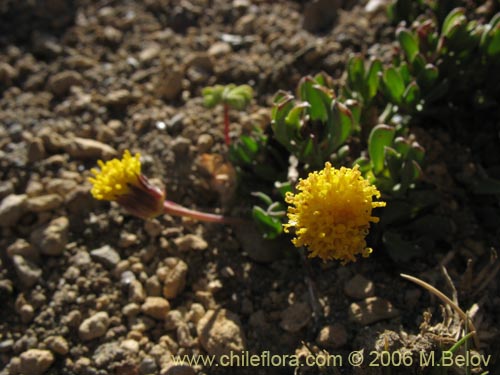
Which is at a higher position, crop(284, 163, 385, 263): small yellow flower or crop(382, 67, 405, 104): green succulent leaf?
crop(382, 67, 405, 104): green succulent leaf

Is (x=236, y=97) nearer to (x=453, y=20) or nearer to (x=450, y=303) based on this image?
(x=453, y=20)

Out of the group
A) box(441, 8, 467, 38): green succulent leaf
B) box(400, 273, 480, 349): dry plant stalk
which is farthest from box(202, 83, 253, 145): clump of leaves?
box(400, 273, 480, 349): dry plant stalk

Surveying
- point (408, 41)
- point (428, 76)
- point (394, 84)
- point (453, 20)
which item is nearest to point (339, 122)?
point (394, 84)

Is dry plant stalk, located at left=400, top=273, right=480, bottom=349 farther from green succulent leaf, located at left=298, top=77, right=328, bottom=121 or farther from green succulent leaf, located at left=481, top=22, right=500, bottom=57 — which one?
green succulent leaf, located at left=481, top=22, right=500, bottom=57

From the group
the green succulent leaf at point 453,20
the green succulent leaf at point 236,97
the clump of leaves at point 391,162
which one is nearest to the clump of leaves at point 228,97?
the green succulent leaf at point 236,97

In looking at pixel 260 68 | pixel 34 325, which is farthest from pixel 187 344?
pixel 260 68
